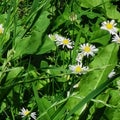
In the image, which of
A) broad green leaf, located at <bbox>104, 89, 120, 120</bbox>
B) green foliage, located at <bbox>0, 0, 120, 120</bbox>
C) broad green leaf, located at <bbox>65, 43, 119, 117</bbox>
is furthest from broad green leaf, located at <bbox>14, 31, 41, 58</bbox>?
broad green leaf, located at <bbox>104, 89, 120, 120</bbox>

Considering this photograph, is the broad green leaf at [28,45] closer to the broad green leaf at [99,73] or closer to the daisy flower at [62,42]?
the daisy flower at [62,42]

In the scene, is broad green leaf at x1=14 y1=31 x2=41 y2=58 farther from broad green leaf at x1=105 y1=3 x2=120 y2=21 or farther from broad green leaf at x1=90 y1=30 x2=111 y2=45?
broad green leaf at x1=105 y1=3 x2=120 y2=21

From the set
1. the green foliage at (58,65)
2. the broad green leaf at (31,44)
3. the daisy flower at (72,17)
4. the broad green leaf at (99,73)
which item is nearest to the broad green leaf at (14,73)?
the green foliage at (58,65)

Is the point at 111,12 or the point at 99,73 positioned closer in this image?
the point at 99,73

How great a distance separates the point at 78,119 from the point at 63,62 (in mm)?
384

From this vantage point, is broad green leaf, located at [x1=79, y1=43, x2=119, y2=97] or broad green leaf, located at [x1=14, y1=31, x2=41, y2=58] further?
broad green leaf, located at [x1=14, y1=31, x2=41, y2=58]

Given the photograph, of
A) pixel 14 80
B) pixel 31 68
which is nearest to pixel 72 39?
pixel 31 68

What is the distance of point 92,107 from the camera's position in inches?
54.5

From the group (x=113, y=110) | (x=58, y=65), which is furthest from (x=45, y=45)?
(x=113, y=110)

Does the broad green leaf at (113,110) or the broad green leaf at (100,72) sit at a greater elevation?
the broad green leaf at (100,72)

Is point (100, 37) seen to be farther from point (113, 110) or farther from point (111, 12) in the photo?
point (113, 110)

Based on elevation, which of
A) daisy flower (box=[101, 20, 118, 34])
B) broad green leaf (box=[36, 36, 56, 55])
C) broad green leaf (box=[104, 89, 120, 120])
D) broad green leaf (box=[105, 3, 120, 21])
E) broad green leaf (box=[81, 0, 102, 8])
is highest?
broad green leaf (box=[81, 0, 102, 8])

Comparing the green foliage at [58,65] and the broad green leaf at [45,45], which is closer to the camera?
the green foliage at [58,65]

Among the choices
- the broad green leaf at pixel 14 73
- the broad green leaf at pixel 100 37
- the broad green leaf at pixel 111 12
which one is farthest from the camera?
the broad green leaf at pixel 111 12
